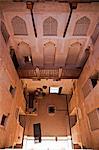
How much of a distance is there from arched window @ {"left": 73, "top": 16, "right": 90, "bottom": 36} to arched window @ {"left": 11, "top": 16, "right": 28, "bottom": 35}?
2.31ft

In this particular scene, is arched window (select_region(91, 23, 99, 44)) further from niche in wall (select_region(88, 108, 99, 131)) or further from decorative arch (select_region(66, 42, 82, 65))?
niche in wall (select_region(88, 108, 99, 131))

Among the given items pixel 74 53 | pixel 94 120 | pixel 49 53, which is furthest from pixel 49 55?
pixel 94 120

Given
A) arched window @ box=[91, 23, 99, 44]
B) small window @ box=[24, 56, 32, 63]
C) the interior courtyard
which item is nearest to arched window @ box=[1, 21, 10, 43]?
the interior courtyard

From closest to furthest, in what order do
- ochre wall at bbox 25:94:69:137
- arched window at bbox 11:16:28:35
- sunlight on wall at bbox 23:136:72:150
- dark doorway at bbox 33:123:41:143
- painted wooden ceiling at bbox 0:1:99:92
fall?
1. painted wooden ceiling at bbox 0:1:99:92
2. arched window at bbox 11:16:28:35
3. sunlight on wall at bbox 23:136:72:150
4. dark doorway at bbox 33:123:41:143
5. ochre wall at bbox 25:94:69:137

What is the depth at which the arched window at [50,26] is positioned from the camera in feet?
7.70

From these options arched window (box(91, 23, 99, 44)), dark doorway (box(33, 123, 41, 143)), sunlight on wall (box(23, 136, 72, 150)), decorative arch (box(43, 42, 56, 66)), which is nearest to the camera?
arched window (box(91, 23, 99, 44))

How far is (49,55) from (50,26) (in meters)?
0.85

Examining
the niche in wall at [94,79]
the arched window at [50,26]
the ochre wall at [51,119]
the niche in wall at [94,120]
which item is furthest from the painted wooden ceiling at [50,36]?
the ochre wall at [51,119]

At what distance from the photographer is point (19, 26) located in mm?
2459

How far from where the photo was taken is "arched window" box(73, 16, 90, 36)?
7.70ft

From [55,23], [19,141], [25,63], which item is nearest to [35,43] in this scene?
[55,23]

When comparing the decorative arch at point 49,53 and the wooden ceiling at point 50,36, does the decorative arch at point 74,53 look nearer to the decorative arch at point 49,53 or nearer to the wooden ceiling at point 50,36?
the wooden ceiling at point 50,36

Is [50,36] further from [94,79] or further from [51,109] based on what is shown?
[51,109]

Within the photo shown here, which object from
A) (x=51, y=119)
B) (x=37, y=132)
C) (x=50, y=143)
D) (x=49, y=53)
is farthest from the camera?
(x=51, y=119)
